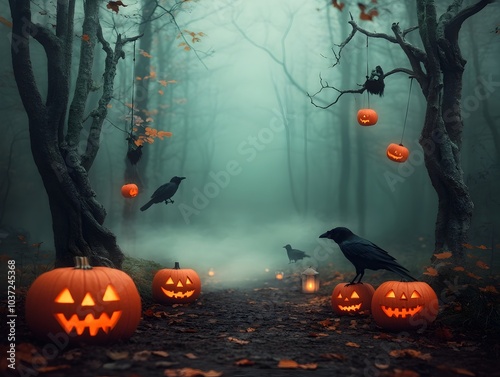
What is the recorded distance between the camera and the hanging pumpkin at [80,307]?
450 centimetres

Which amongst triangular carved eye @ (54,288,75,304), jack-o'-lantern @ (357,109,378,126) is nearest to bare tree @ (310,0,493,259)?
jack-o'-lantern @ (357,109,378,126)

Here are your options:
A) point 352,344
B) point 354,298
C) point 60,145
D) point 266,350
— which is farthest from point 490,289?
point 60,145

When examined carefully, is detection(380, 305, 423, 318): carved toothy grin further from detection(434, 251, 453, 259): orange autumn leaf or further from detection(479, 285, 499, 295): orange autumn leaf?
detection(434, 251, 453, 259): orange autumn leaf

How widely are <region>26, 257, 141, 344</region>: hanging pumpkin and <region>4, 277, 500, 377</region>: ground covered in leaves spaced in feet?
Result: 0.51

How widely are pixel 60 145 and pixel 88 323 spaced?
379 centimetres

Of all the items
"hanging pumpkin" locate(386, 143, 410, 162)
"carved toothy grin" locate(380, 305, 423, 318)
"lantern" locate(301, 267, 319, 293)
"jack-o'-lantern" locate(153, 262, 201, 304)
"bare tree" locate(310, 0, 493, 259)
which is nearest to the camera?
"carved toothy grin" locate(380, 305, 423, 318)

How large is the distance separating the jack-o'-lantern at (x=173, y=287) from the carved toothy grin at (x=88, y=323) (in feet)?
11.8

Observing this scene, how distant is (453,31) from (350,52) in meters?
16.3

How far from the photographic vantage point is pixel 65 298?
4.55 meters

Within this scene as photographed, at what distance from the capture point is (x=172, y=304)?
8344mm

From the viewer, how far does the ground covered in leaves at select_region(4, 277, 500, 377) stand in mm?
3852

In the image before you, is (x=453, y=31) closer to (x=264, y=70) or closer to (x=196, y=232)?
(x=196, y=232)

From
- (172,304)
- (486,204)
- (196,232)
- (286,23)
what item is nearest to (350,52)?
(286,23)

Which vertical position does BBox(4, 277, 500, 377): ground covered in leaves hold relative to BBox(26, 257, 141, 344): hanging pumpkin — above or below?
below
